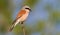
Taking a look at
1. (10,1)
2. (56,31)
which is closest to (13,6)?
(10,1)

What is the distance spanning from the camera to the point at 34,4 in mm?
5977

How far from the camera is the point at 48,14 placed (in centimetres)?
565

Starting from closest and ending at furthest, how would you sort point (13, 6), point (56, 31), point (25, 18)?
point (25, 18) → point (56, 31) → point (13, 6)

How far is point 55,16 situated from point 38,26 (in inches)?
17.1

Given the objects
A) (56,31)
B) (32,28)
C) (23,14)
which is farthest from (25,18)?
(32,28)

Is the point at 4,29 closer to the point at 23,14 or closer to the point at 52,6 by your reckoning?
the point at 52,6

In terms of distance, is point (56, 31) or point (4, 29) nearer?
point (56, 31)

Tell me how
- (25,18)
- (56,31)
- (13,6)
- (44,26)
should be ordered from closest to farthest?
(25,18)
(56,31)
(44,26)
(13,6)

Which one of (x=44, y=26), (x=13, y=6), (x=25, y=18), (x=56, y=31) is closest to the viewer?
(x=25, y=18)

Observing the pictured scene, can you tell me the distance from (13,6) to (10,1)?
1.30 ft

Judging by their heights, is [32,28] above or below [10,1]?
below

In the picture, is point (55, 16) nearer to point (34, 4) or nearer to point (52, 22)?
point (52, 22)

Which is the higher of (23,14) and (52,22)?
(23,14)

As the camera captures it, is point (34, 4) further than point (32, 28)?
Yes
